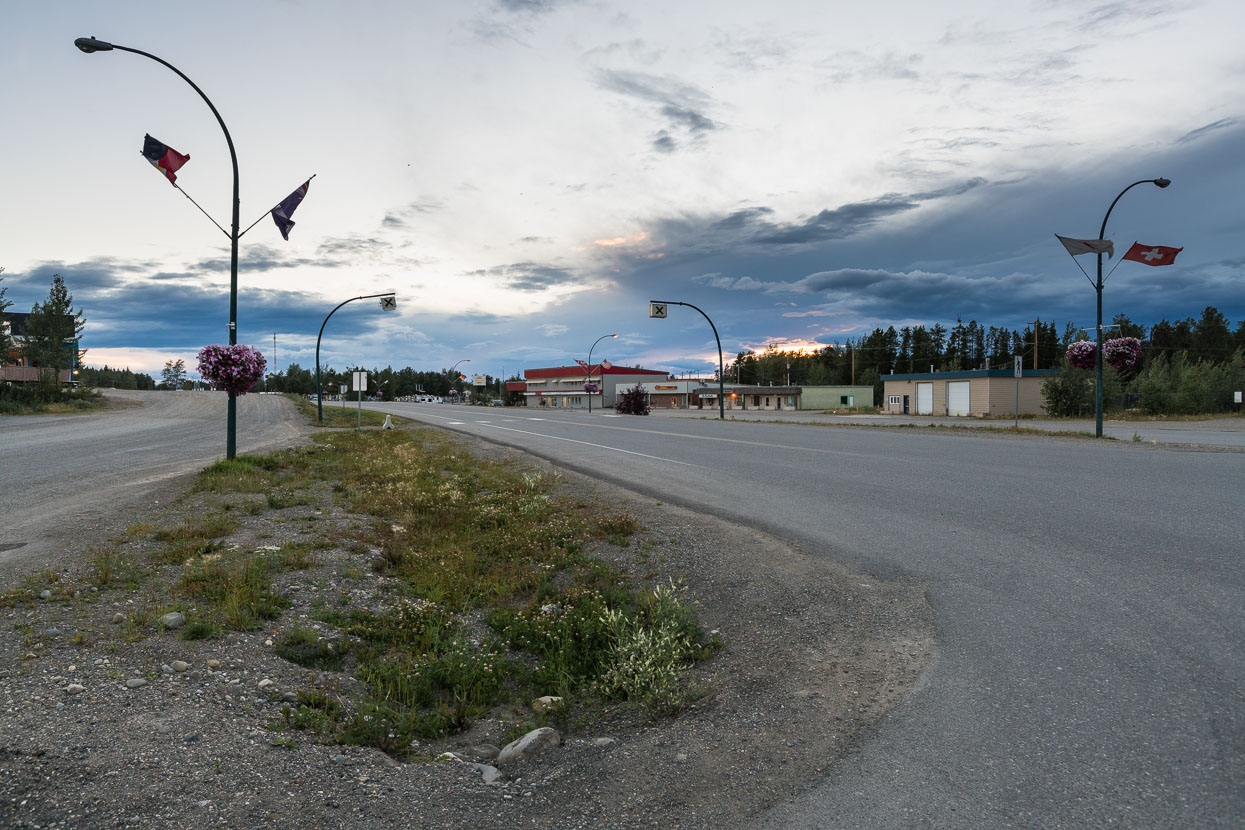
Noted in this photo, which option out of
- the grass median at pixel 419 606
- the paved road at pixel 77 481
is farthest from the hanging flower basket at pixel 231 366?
the grass median at pixel 419 606

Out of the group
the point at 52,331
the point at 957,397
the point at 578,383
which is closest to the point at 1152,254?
the point at 957,397

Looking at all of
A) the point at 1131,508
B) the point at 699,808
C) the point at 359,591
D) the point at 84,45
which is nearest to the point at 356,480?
the point at 359,591

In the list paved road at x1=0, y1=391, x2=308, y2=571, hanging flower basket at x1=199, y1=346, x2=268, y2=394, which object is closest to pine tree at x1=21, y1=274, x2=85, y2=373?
paved road at x1=0, y1=391, x2=308, y2=571

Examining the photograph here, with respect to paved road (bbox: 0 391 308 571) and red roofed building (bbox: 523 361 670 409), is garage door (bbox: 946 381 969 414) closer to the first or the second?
paved road (bbox: 0 391 308 571)

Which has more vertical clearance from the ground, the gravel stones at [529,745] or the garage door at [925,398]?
the garage door at [925,398]

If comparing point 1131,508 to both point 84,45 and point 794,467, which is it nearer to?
point 794,467

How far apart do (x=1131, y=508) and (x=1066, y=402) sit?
45.4 meters

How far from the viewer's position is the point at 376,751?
11.7ft

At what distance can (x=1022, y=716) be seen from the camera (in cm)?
340

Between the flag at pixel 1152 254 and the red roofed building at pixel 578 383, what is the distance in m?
83.6

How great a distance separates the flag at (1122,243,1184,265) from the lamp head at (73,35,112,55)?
89.3 feet

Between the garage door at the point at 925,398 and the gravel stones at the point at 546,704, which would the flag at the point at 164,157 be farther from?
the garage door at the point at 925,398

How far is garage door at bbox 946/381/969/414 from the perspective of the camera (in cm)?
5212

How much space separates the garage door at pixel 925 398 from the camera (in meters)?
56.4
